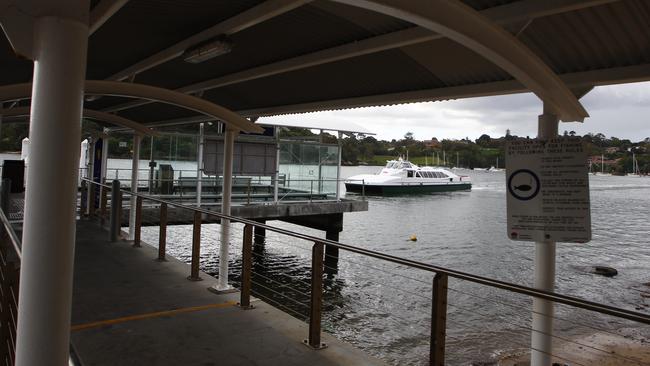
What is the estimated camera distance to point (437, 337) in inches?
132

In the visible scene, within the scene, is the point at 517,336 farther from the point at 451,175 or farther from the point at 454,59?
the point at 451,175

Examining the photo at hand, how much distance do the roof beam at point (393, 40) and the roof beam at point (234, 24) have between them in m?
0.86

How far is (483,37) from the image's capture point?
2.82m

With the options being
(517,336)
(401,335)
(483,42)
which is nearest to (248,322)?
(483,42)

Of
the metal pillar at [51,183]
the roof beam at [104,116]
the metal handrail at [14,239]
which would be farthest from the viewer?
the roof beam at [104,116]

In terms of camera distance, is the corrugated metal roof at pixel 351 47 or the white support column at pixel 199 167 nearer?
the corrugated metal roof at pixel 351 47

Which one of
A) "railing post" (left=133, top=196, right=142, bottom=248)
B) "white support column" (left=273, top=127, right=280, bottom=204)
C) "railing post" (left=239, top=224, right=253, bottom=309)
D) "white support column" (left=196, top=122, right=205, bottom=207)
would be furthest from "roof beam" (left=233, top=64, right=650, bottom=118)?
"white support column" (left=273, top=127, right=280, bottom=204)

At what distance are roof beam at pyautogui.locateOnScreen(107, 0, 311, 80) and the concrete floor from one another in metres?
2.63

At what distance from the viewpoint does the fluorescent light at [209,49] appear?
14.2 feet

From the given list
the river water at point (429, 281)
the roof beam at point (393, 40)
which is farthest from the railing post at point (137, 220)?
the river water at point (429, 281)

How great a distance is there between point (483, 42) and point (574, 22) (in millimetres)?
1104

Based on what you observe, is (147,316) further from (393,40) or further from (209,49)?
(393,40)

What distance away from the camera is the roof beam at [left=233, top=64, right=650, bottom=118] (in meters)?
3.62

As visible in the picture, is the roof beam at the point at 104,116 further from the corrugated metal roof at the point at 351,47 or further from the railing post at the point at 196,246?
the railing post at the point at 196,246
